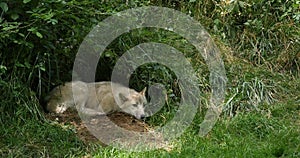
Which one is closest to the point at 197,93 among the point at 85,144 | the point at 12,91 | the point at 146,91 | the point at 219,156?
the point at 146,91

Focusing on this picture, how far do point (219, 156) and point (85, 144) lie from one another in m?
1.29

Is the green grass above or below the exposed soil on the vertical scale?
above

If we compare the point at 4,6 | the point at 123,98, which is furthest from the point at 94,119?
the point at 4,6

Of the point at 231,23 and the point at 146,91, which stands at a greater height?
the point at 231,23

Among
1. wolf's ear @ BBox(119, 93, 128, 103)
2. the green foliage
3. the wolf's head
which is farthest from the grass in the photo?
the green foliage

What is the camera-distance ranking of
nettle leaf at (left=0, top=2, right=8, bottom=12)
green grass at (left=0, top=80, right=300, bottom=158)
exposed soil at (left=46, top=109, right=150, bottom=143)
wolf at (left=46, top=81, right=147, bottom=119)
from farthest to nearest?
wolf at (left=46, top=81, right=147, bottom=119), exposed soil at (left=46, top=109, right=150, bottom=143), green grass at (left=0, top=80, right=300, bottom=158), nettle leaf at (left=0, top=2, right=8, bottom=12)

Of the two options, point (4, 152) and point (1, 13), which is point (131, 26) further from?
point (4, 152)

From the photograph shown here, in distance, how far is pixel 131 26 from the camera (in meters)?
5.36

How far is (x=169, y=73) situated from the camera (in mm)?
5449

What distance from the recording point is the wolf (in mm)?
4918

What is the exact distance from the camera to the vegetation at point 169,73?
13.7 feet

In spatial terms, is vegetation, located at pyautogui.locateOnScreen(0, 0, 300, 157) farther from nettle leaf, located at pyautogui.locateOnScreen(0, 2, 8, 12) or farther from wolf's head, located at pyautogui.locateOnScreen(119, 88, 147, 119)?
wolf's head, located at pyautogui.locateOnScreen(119, 88, 147, 119)

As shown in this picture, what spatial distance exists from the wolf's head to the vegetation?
0.14 m

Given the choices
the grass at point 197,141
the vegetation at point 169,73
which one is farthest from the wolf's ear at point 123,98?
the grass at point 197,141
